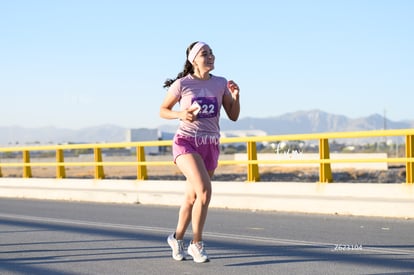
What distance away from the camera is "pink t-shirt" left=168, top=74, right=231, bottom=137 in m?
7.41

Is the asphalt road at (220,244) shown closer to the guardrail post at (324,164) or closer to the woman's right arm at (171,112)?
the guardrail post at (324,164)

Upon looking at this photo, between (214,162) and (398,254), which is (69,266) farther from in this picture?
(398,254)

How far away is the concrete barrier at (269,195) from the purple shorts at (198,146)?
520cm

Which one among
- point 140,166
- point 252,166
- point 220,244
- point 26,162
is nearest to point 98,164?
point 140,166

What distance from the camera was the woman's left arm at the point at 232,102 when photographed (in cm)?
751

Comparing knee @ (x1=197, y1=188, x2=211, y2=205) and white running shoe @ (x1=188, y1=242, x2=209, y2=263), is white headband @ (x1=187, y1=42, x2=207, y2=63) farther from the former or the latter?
white running shoe @ (x1=188, y1=242, x2=209, y2=263)

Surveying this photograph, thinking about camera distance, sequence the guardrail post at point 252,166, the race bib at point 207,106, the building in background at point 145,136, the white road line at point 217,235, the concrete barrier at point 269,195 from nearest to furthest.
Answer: the race bib at point 207,106, the white road line at point 217,235, the concrete barrier at point 269,195, the guardrail post at point 252,166, the building in background at point 145,136

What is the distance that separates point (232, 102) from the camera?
7660mm

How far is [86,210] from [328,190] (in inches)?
185

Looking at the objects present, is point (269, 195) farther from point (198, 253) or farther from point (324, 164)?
point (198, 253)

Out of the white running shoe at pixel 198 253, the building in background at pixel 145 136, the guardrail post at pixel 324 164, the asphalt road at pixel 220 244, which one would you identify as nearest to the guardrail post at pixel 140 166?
the asphalt road at pixel 220 244

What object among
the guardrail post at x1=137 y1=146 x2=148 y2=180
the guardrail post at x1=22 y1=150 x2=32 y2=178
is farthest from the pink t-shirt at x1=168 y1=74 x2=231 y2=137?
the guardrail post at x1=22 y1=150 x2=32 y2=178

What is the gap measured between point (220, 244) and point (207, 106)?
8.18 ft

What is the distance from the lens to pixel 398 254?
821 cm
